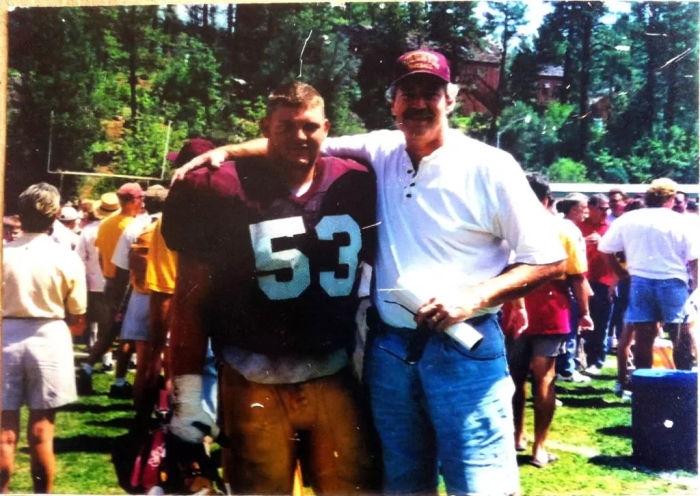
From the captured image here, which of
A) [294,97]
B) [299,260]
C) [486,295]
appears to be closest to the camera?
[486,295]

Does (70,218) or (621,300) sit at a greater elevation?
(70,218)

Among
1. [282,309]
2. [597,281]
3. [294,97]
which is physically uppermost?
[294,97]

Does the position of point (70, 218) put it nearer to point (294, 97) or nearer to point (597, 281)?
point (294, 97)

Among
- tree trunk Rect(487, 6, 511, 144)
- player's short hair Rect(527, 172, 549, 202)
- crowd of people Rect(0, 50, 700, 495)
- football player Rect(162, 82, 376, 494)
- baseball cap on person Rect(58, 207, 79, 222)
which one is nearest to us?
crowd of people Rect(0, 50, 700, 495)

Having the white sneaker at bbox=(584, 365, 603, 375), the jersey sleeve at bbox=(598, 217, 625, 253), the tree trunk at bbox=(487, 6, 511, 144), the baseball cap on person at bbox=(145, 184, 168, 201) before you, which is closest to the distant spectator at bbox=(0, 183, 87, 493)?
the baseball cap on person at bbox=(145, 184, 168, 201)

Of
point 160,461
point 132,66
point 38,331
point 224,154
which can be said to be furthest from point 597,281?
point 38,331

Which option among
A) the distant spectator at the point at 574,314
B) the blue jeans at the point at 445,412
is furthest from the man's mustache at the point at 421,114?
the blue jeans at the point at 445,412

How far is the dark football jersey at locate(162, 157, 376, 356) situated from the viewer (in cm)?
312

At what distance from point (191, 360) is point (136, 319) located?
1.40ft

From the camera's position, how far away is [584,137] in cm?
339

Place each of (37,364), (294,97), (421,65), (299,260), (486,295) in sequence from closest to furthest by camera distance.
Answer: (486,295)
(421,65)
(299,260)
(294,97)
(37,364)

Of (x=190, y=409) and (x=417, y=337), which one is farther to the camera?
(x=190, y=409)

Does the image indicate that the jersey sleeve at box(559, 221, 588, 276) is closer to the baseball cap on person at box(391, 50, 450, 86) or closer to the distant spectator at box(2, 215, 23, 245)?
the baseball cap on person at box(391, 50, 450, 86)

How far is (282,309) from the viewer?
3137 mm
